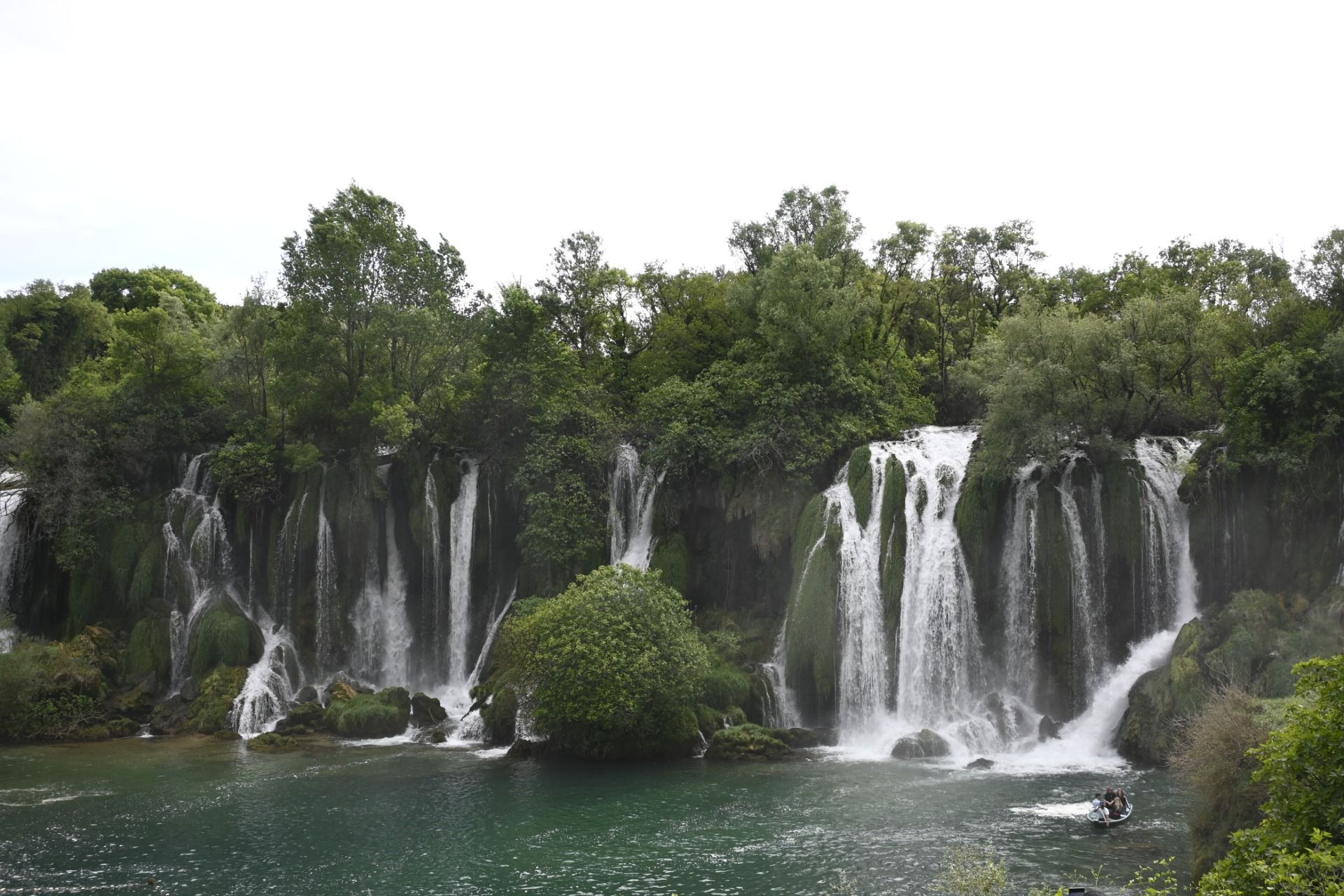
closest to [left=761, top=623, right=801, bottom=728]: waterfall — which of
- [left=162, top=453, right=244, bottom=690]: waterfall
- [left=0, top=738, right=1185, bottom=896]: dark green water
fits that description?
[left=0, top=738, right=1185, bottom=896]: dark green water

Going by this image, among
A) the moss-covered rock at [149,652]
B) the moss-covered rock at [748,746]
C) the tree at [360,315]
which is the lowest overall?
the moss-covered rock at [748,746]

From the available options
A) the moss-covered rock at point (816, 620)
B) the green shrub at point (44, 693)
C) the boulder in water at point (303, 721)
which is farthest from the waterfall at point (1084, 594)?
the green shrub at point (44, 693)

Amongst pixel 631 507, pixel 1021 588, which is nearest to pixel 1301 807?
pixel 1021 588

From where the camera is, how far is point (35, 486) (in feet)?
151

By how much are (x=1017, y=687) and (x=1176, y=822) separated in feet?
36.6

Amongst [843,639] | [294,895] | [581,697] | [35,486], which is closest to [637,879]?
[294,895]

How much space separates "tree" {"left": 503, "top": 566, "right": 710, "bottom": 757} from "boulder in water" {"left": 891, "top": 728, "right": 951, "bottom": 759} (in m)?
6.72

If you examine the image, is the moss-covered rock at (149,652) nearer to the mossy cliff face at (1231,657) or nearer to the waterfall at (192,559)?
the waterfall at (192,559)

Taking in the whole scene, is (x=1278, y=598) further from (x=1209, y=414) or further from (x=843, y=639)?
(x=843, y=639)

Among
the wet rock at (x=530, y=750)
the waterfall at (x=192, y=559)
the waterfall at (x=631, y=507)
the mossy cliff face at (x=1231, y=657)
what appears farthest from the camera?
the waterfall at (x=631, y=507)

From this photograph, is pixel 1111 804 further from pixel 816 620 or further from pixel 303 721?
pixel 303 721

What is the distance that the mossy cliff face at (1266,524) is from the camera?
32.6 m

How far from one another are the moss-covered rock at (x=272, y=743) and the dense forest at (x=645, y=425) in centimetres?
233

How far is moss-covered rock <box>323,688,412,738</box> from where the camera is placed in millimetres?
38844
